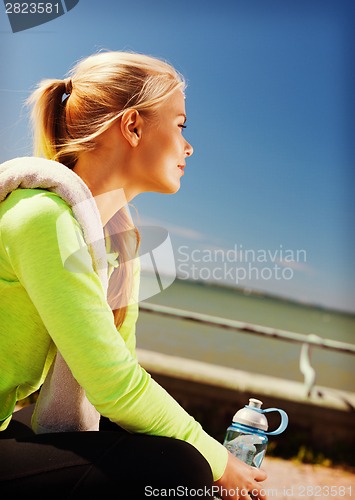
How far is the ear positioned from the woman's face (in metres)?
0.01

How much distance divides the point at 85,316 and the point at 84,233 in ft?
0.53

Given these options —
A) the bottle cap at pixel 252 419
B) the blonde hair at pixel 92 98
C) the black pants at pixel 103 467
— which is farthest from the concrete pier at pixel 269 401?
the black pants at pixel 103 467

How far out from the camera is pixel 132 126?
1321 mm

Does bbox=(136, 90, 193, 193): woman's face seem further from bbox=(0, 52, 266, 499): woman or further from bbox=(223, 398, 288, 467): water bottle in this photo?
bbox=(223, 398, 288, 467): water bottle

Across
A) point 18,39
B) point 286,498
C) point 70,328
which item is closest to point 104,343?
point 70,328

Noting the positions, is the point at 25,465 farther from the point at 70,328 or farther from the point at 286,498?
the point at 286,498

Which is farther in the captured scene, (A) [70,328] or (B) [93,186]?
(B) [93,186]

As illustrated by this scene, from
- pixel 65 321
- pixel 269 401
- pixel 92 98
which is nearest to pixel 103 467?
pixel 65 321

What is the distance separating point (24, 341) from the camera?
1.12 metres

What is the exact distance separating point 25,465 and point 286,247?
1.19 metres

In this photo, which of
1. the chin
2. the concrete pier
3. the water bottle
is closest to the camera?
the water bottle

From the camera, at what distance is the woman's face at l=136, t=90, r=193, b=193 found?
4.40 feet

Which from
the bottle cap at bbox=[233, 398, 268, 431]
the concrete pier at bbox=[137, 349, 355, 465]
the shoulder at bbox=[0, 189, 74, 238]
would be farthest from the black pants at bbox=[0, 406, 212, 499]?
the concrete pier at bbox=[137, 349, 355, 465]

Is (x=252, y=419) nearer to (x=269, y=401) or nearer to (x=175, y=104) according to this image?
(x=175, y=104)
